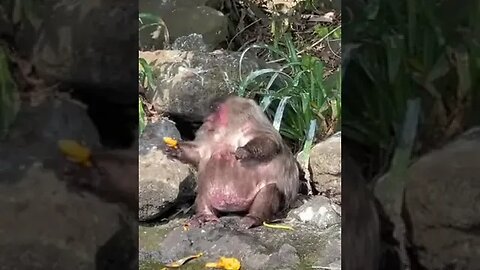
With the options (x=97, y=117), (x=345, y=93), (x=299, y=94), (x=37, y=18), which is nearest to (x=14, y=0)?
(x=37, y=18)

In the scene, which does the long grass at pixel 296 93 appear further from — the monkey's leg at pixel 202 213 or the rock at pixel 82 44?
the rock at pixel 82 44

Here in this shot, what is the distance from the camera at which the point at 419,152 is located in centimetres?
77

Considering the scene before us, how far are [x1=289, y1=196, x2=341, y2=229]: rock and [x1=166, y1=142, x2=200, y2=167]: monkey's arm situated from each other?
22 centimetres

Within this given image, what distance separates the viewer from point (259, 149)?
4.83 ft

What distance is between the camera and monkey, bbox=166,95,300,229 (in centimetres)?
146

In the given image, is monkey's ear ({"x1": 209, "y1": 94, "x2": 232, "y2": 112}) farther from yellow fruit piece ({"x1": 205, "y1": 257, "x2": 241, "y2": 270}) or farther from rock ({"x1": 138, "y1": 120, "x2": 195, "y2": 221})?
yellow fruit piece ({"x1": 205, "y1": 257, "x2": 241, "y2": 270})

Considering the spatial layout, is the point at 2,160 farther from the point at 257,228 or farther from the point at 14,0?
the point at 257,228

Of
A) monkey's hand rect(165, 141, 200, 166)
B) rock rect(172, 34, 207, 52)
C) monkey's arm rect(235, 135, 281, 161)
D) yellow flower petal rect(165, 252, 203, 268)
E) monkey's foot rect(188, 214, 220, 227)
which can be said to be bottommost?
monkey's foot rect(188, 214, 220, 227)

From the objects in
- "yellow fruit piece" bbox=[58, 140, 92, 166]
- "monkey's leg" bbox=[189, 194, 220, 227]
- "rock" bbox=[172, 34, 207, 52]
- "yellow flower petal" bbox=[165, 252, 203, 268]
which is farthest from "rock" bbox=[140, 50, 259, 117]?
"yellow fruit piece" bbox=[58, 140, 92, 166]

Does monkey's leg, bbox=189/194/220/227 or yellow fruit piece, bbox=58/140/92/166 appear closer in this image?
yellow fruit piece, bbox=58/140/92/166

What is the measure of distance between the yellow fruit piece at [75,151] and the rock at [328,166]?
831 millimetres

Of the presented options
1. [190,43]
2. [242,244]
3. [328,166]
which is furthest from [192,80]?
[242,244]

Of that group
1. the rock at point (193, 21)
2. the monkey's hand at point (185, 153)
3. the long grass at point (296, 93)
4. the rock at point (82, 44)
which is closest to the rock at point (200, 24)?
the rock at point (193, 21)

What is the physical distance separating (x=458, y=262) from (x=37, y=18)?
0.47 m
